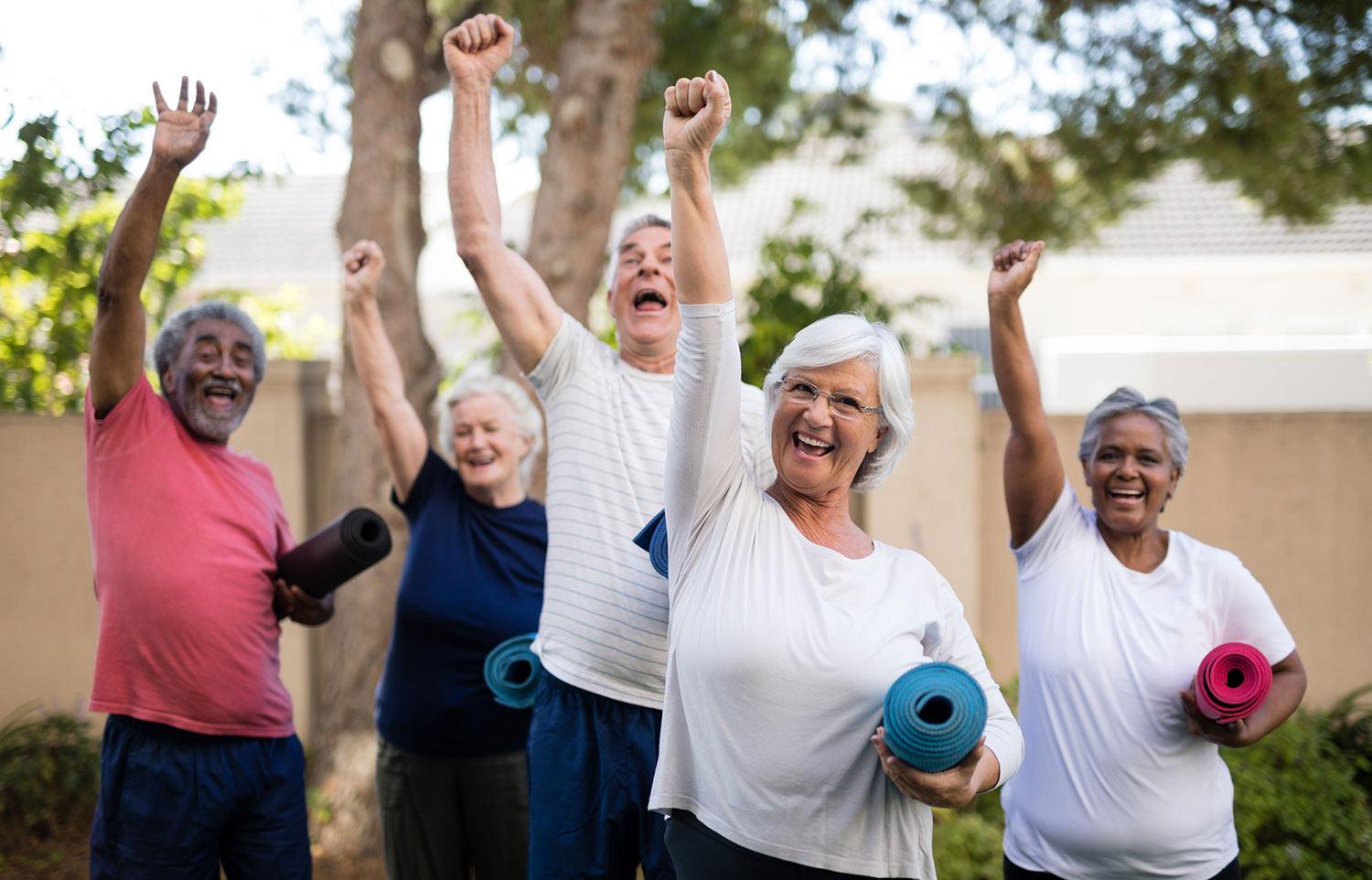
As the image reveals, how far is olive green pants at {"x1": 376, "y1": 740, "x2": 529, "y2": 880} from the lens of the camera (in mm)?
3043

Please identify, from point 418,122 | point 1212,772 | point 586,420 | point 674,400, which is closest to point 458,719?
point 586,420

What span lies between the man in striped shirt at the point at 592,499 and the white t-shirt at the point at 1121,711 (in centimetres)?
87

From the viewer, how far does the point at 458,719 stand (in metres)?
3.03

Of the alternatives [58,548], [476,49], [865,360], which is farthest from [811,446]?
[58,548]

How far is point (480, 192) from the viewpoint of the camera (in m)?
2.49

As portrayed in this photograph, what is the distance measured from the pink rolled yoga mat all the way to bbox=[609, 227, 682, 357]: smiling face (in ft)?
4.78

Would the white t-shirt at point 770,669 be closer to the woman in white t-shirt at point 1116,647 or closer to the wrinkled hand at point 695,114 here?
the wrinkled hand at point 695,114

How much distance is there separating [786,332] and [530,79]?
3172mm

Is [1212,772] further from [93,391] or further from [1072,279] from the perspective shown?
[1072,279]

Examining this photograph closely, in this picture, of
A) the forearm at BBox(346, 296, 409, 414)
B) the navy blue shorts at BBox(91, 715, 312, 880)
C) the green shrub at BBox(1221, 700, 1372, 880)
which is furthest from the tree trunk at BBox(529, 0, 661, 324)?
the green shrub at BBox(1221, 700, 1372, 880)

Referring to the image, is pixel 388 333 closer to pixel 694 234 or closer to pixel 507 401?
pixel 507 401

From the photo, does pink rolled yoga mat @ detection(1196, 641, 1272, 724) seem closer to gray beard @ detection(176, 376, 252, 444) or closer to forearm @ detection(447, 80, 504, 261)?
forearm @ detection(447, 80, 504, 261)

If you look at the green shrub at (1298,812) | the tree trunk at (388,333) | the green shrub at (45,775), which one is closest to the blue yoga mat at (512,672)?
the tree trunk at (388,333)

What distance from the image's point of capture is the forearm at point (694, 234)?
5.87 feet
